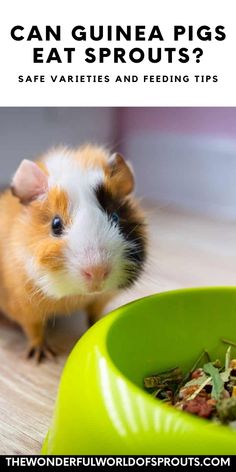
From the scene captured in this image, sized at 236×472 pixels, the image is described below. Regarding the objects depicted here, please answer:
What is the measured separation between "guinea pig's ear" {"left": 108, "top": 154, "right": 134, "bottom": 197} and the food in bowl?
0.30m

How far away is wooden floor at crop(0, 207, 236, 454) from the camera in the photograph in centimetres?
90

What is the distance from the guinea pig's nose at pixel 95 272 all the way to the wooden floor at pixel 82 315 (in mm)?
128

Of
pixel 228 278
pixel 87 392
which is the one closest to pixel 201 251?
pixel 228 278

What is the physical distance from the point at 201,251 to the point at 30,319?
26.7 inches

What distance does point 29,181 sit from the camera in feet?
3.33

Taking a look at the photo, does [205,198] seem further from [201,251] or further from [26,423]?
[26,423]

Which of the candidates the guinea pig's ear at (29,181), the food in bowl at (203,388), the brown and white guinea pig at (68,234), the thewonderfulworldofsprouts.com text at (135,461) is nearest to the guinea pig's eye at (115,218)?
the brown and white guinea pig at (68,234)

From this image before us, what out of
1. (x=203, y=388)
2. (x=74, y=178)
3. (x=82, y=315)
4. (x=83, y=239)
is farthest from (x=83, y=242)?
(x=82, y=315)

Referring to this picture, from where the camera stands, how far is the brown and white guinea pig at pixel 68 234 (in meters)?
0.92

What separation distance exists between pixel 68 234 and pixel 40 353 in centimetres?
30

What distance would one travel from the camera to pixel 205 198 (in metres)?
1.91

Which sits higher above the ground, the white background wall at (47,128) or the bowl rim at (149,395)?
the white background wall at (47,128)

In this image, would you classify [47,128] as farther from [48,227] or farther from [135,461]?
[135,461]

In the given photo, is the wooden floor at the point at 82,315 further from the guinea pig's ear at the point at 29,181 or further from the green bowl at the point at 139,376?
the guinea pig's ear at the point at 29,181
